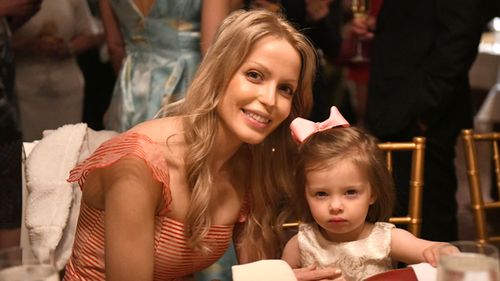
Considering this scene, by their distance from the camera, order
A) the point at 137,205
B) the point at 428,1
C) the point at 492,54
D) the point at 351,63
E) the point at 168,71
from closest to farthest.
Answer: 1. the point at 137,205
2. the point at 168,71
3. the point at 428,1
4. the point at 351,63
5. the point at 492,54

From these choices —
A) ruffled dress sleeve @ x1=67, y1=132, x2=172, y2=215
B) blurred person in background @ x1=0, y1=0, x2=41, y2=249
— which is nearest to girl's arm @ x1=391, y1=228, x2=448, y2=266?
ruffled dress sleeve @ x1=67, y1=132, x2=172, y2=215

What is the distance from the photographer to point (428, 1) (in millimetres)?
2754

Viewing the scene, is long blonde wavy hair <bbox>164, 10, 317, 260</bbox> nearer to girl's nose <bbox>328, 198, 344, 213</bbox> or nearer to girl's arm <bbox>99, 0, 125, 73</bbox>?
girl's nose <bbox>328, 198, 344, 213</bbox>

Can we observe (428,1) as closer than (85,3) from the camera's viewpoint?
Yes

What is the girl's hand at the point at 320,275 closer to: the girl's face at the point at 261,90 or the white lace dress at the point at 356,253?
the white lace dress at the point at 356,253

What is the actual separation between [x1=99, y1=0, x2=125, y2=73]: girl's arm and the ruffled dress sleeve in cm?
109

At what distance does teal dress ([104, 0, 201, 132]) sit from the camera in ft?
7.69

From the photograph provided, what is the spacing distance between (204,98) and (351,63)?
2381mm

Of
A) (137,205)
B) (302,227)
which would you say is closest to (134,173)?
(137,205)

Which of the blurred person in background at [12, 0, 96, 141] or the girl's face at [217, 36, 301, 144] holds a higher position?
the girl's face at [217, 36, 301, 144]

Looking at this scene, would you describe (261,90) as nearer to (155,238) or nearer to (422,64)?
(155,238)

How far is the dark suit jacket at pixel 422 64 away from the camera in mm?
2664

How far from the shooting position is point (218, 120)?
5.45 ft

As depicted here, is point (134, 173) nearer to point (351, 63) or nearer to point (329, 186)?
point (329, 186)
